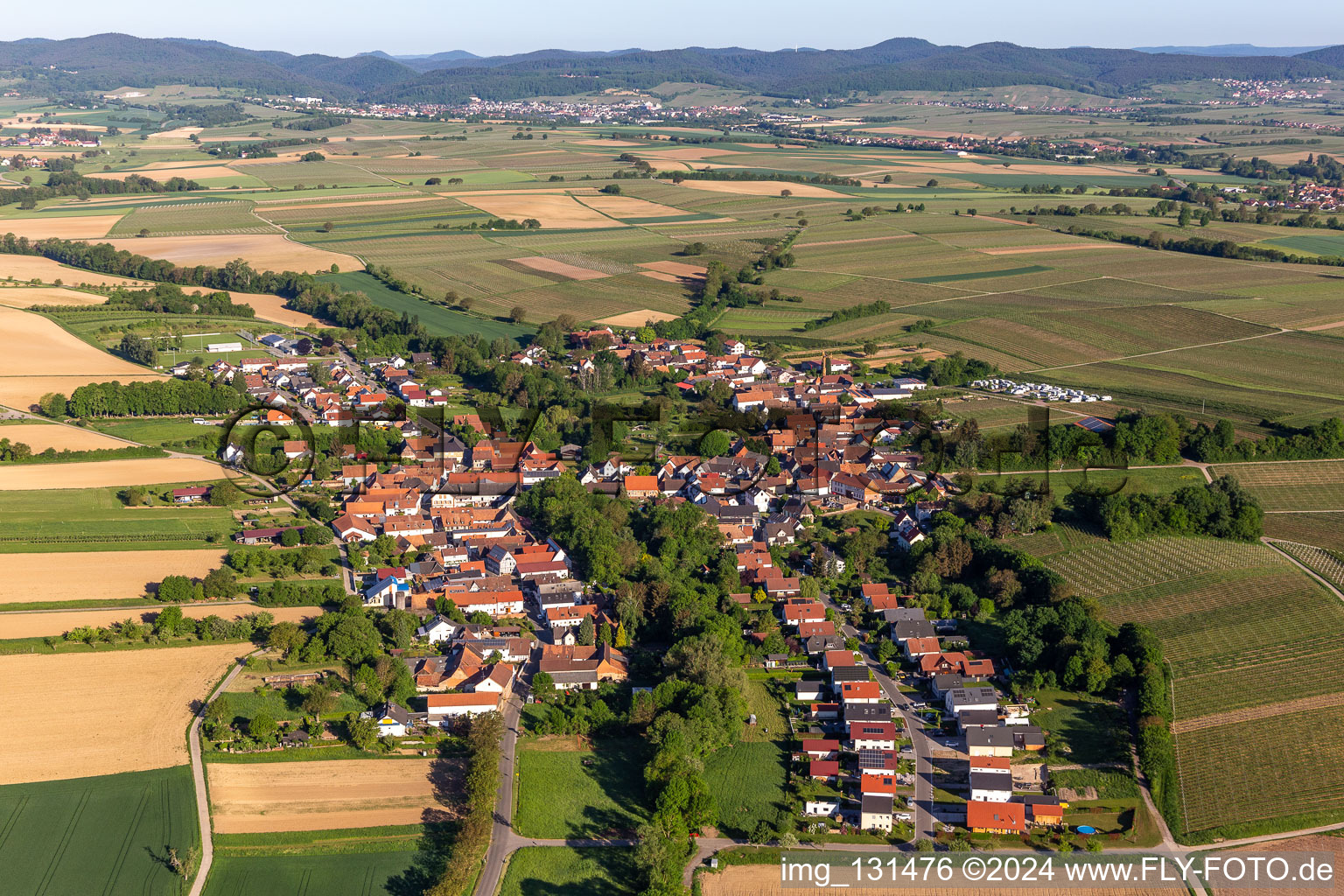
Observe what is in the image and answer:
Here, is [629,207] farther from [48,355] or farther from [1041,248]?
[48,355]

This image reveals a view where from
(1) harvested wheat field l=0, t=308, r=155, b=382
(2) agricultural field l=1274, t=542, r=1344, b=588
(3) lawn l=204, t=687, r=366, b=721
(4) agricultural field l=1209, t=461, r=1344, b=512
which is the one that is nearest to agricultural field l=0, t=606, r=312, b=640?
(3) lawn l=204, t=687, r=366, b=721

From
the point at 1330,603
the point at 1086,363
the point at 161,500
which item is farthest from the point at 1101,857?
the point at 1086,363

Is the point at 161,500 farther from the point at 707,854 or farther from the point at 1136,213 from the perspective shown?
the point at 1136,213

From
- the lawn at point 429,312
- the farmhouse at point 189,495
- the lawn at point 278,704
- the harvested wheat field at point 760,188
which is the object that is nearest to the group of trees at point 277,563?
the farmhouse at point 189,495

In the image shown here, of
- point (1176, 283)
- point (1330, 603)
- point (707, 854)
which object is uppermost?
point (1176, 283)

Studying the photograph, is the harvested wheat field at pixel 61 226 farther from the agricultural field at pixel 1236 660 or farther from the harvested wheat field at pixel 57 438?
the agricultural field at pixel 1236 660
